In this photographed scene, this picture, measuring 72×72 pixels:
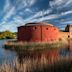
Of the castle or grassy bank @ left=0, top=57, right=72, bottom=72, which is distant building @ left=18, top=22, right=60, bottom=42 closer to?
the castle

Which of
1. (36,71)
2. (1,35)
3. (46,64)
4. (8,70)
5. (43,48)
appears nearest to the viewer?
(8,70)

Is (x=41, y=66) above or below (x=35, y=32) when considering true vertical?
below

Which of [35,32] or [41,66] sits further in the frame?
[35,32]

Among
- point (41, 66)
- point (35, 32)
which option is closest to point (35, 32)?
point (35, 32)

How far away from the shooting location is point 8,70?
736 centimetres

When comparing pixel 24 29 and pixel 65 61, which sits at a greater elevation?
pixel 24 29

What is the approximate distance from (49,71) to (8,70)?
1.63 m

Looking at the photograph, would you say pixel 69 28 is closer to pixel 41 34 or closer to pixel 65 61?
pixel 41 34

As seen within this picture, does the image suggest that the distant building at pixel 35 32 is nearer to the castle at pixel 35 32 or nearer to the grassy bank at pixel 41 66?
the castle at pixel 35 32

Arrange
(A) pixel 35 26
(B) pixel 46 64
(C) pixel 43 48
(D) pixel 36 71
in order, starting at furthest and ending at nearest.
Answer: (A) pixel 35 26 → (C) pixel 43 48 → (B) pixel 46 64 → (D) pixel 36 71

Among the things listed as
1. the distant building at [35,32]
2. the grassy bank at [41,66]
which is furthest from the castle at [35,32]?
the grassy bank at [41,66]

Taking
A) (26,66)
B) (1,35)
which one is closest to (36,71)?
(26,66)

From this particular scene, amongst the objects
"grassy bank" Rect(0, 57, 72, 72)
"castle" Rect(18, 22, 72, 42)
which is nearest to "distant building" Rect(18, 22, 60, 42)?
"castle" Rect(18, 22, 72, 42)

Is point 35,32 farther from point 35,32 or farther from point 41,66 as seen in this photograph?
point 41,66
